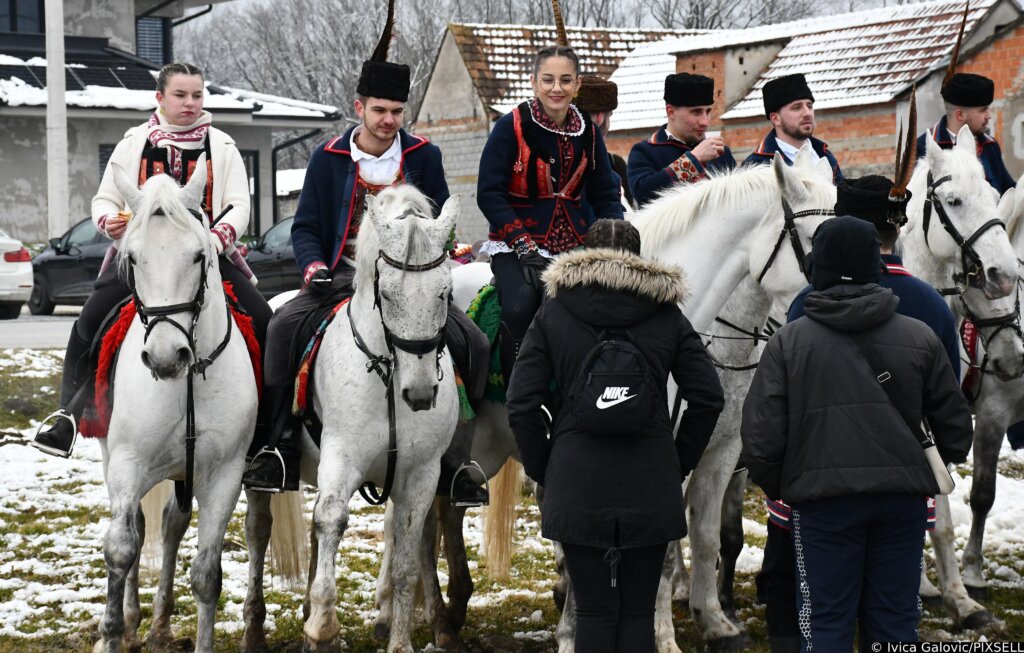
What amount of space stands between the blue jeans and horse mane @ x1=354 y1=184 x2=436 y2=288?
184 centimetres

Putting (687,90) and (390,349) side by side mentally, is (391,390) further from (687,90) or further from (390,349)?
(687,90)

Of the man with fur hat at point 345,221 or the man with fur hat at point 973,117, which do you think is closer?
the man with fur hat at point 345,221

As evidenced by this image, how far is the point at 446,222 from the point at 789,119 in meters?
2.70

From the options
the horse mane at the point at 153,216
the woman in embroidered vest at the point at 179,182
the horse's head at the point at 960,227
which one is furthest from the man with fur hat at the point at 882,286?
the woman in embroidered vest at the point at 179,182

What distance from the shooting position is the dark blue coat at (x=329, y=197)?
241 inches

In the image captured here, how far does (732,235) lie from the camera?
5.66 meters

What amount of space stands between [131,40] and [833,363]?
31.6 m

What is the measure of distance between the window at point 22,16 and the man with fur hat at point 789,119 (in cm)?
2821

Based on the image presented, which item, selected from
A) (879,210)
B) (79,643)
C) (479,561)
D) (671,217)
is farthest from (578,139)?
(79,643)

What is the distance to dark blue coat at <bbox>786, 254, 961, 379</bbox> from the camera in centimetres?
513

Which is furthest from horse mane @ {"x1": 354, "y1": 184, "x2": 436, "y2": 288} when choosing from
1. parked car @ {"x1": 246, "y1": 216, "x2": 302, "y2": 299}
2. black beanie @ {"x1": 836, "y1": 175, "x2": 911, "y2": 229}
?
parked car @ {"x1": 246, "y1": 216, "x2": 302, "y2": 299}

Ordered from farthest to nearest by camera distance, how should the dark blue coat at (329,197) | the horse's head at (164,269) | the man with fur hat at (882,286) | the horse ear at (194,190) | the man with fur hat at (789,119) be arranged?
the man with fur hat at (789,119) < the dark blue coat at (329,197) < the horse ear at (194,190) < the horse's head at (164,269) < the man with fur hat at (882,286)

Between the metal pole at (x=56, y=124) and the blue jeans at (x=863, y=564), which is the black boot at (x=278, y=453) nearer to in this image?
the blue jeans at (x=863, y=564)

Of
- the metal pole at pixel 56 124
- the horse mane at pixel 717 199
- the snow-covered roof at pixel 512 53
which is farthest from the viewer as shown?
the snow-covered roof at pixel 512 53
